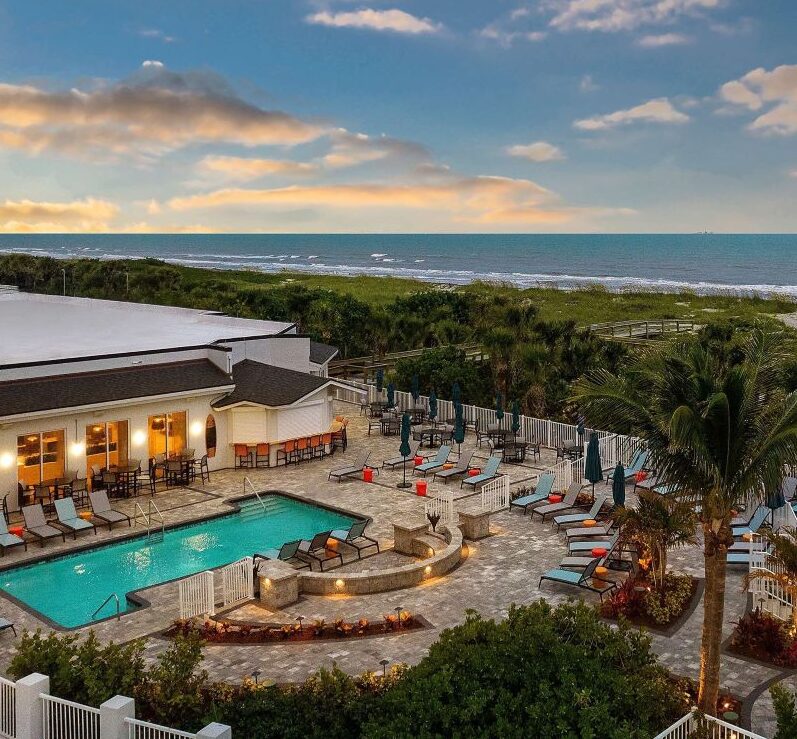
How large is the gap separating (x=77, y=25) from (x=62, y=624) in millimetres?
50592

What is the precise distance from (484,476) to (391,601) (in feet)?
27.7

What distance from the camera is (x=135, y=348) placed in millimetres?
26531

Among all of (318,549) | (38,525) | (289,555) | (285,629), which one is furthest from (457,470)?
(38,525)

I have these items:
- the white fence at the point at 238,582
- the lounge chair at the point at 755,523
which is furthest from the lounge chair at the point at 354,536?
the lounge chair at the point at 755,523

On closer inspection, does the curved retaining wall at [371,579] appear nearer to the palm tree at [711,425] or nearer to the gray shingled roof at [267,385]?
the palm tree at [711,425]

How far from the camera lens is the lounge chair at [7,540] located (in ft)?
57.6

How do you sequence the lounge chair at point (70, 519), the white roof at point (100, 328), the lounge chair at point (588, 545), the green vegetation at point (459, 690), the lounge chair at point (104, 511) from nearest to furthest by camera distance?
the green vegetation at point (459, 690) < the lounge chair at point (588, 545) < the lounge chair at point (70, 519) < the lounge chair at point (104, 511) < the white roof at point (100, 328)

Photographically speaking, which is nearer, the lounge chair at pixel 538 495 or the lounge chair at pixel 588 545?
the lounge chair at pixel 588 545

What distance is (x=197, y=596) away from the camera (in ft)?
46.6

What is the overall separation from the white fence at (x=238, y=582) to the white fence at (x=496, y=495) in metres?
7.07

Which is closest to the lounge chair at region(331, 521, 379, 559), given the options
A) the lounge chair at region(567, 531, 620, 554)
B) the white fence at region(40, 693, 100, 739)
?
the lounge chair at region(567, 531, 620, 554)

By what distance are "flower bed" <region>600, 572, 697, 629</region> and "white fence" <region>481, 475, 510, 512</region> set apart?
572 cm

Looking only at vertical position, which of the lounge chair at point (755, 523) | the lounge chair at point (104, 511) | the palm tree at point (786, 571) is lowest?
the lounge chair at point (104, 511)

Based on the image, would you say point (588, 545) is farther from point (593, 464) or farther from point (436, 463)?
point (436, 463)
